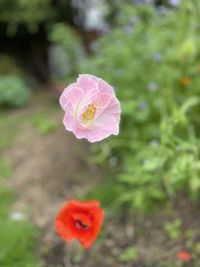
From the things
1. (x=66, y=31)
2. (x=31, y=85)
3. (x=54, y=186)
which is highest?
(x=54, y=186)

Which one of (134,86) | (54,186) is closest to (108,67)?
(134,86)

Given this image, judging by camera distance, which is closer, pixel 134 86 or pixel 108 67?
pixel 134 86

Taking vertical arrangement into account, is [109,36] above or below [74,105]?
below

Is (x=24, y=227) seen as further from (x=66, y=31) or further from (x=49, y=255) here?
(x=66, y=31)

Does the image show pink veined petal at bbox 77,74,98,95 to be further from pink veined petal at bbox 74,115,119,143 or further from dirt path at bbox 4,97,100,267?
dirt path at bbox 4,97,100,267

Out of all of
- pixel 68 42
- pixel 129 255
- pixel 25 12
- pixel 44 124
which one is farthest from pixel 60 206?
pixel 25 12

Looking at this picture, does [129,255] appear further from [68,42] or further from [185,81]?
[68,42]

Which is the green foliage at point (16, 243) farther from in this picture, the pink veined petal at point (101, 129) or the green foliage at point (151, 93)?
the pink veined petal at point (101, 129)

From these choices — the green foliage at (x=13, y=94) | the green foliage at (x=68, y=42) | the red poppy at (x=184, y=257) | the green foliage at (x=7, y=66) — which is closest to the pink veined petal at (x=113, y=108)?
the red poppy at (x=184, y=257)
